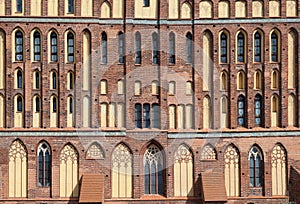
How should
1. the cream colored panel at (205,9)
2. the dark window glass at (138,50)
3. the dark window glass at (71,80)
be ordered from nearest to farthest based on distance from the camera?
the dark window glass at (71,80) → the dark window glass at (138,50) → the cream colored panel at (205,9)

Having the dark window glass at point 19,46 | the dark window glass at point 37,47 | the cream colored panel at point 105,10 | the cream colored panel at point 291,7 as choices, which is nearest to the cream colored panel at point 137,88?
the cream colored panel at point 105,10

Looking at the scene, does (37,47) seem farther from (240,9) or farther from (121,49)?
(240,9)

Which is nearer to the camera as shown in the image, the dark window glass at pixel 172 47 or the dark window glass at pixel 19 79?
the dark window glass at pixel 19 79

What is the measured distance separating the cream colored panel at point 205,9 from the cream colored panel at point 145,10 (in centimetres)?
200

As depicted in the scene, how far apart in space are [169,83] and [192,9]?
344 centimetres

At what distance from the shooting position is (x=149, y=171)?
88.5ft

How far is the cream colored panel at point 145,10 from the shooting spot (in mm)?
26906

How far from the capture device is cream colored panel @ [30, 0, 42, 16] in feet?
86.7

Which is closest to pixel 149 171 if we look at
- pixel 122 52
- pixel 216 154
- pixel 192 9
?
pixel 216 154

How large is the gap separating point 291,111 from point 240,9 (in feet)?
16.6

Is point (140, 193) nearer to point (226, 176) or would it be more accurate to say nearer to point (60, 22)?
point (226, 176)

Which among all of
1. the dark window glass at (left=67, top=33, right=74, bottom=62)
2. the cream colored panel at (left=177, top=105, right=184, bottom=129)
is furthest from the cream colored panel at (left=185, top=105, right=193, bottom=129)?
the dark window glass at (left=67, top=33, right=74, bottom=62)

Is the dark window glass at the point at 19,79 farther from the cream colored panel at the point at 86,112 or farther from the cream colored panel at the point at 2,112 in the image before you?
the cream colored panel at the point at 86,112

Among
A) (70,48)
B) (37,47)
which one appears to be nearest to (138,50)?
(70,48)
